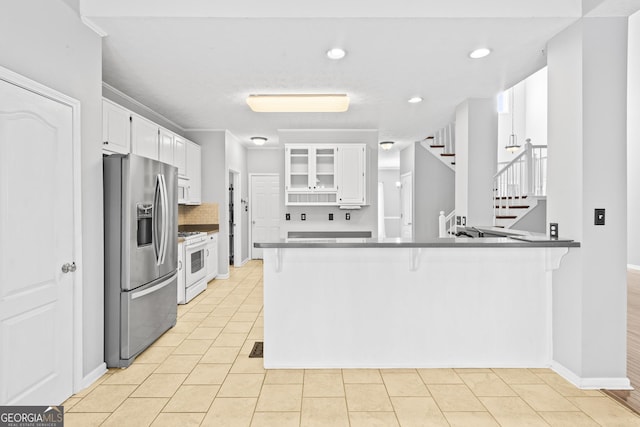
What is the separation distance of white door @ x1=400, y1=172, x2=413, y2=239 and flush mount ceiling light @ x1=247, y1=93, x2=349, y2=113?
146 inches

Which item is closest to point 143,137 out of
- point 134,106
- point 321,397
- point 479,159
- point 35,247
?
point 134,106

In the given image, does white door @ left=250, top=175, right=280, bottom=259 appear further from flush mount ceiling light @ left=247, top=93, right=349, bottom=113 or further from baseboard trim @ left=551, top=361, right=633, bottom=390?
baseboard trim @ left=551, top=361, right=633, bottom=390

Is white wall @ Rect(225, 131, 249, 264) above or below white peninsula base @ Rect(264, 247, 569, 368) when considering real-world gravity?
above

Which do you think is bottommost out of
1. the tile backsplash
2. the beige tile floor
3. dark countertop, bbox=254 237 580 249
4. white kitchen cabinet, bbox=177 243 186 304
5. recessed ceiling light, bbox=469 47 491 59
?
the beige tile floor

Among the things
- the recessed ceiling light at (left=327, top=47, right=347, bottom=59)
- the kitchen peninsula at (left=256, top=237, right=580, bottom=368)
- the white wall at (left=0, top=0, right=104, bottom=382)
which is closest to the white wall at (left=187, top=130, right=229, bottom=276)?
the white wall at (left=0, top=0, right=104, bottom=382)

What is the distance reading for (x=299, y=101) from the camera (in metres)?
4.06

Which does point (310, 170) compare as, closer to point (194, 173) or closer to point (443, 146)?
point (194, 173)

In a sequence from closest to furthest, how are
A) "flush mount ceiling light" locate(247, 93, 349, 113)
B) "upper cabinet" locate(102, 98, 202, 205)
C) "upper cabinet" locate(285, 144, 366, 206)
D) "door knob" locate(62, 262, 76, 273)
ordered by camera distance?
"door knob" locate(62, 262, 76, 273) → "upper cabinet" locate(102, 98, 202, 205) → "flush mount ceiling light" locate(247, 93, 349, 113) → "upper cabinet" locate(285, 144, 366, 206)

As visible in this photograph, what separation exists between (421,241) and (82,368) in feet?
8.35

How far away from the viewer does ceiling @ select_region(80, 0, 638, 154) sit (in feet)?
7.89

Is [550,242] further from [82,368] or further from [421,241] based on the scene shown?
[82,368]

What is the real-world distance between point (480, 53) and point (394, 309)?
2.22 metres

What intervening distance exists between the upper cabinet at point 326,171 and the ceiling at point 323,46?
126cm

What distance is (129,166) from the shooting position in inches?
106
